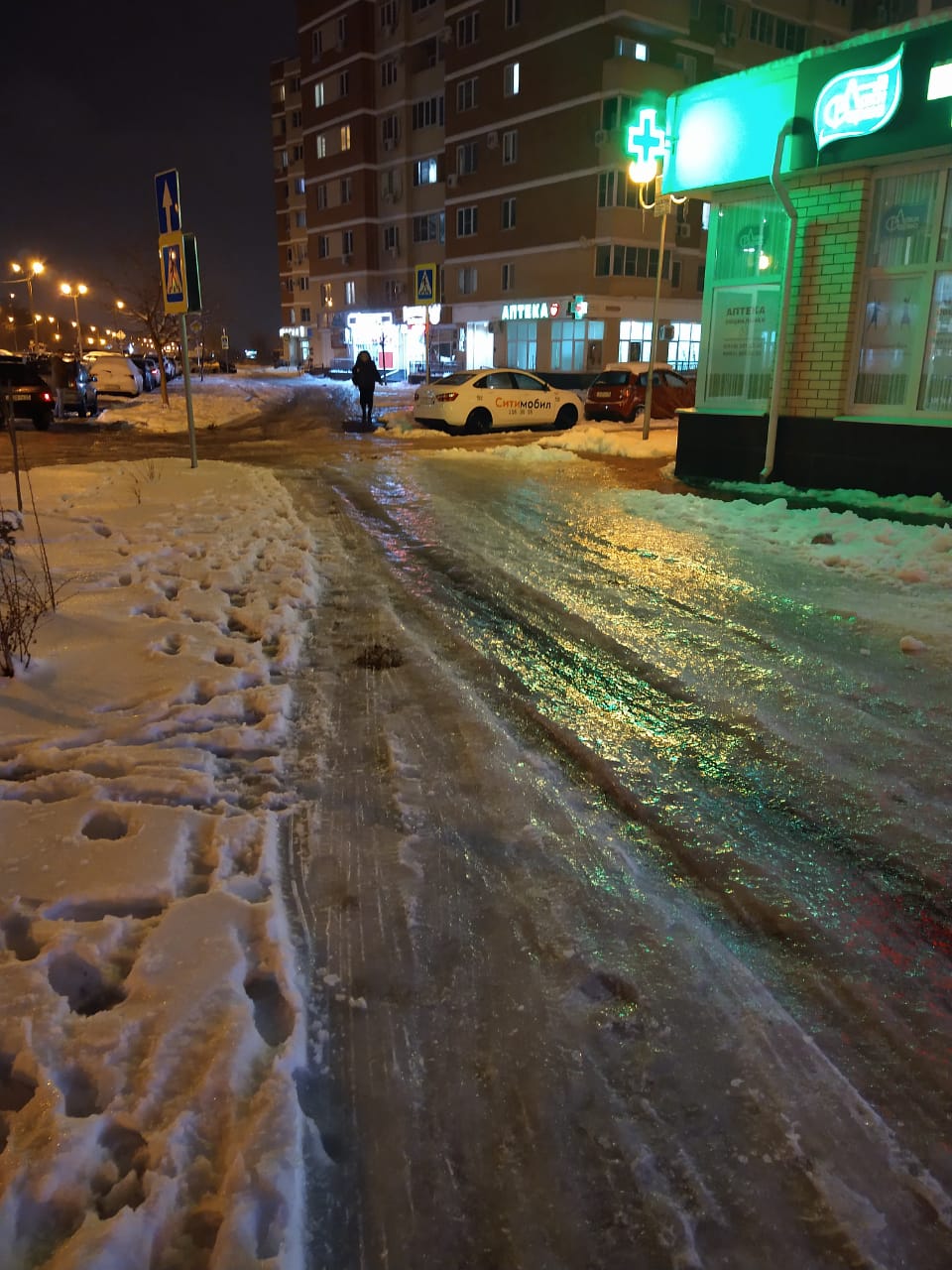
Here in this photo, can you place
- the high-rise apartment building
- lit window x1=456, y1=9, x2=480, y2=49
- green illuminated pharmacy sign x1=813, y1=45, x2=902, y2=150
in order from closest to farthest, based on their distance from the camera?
green illuminated pharmacy sign x1=813, y1=45, x2=902, y2=150, the high-rise apartment building, lit window x1=456, y1=9, x2=480, y2=49

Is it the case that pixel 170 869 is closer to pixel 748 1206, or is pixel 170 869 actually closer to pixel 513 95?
pixel 748 1206

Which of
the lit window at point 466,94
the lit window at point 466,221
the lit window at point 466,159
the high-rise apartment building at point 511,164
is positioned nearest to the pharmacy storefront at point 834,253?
the high-rise apartment building at point 511,164

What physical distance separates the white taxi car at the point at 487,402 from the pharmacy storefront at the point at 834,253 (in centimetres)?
921

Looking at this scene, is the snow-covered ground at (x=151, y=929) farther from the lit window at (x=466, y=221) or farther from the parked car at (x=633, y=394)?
the lit window at (x=466, y=221)

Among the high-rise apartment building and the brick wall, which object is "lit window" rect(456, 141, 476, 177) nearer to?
the high-rise apartment building

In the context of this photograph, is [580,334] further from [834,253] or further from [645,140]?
[834,253]

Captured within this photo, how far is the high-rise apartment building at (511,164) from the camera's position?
39688mm

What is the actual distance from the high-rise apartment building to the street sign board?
21.4m

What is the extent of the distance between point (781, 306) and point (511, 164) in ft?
124

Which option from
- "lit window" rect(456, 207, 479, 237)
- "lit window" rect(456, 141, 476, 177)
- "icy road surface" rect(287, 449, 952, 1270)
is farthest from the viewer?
"lit window" rect(456, 207, 479, 237)

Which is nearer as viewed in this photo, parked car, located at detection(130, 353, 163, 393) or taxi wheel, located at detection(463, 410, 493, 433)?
taxi wheel, located at detection(463, 410, 493, 433)

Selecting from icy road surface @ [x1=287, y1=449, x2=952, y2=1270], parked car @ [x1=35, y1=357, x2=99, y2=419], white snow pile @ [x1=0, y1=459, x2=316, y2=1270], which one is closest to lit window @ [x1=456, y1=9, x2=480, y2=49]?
parked car @ [x1=35, y1=357, x2=99, y2=419]

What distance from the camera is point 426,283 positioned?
911 inches

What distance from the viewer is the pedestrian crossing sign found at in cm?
2302
